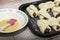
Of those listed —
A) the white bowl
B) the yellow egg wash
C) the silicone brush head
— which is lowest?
the yellow egg wash

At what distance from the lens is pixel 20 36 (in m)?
0.81

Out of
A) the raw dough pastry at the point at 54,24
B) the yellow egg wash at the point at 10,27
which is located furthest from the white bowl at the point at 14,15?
the raw dough pastry at the point at 54,24

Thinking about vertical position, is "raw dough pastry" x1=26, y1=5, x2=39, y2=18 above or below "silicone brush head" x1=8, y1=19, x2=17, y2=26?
above

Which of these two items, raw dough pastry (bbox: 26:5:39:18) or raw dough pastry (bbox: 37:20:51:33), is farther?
raw dough pastry (bbox: 26:5:39:18)

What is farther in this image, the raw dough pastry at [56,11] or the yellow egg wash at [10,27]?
the raw dough pastry at [56,11]

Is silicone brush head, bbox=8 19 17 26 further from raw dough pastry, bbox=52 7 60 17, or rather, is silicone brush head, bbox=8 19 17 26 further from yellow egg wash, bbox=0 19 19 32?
raw dough pastry, bbox=52 7 60 17

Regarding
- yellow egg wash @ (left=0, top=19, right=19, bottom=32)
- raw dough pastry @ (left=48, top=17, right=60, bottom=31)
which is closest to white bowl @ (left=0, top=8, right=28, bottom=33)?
yellow egg wash @ (left=0, top=19, right=19, bottom=32)

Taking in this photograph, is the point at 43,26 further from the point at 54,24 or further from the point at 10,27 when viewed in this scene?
the point at 10,27

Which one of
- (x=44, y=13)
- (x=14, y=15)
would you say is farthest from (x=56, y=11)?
(x=14, y=15)

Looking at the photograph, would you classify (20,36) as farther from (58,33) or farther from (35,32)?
(58,33)

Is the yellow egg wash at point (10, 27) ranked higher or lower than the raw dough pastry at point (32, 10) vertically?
lower

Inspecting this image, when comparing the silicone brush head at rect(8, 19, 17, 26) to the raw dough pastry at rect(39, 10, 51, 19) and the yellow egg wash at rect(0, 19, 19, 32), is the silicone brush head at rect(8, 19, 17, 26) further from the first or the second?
the raw dough pastry at rect(39, 10, 51, 19)

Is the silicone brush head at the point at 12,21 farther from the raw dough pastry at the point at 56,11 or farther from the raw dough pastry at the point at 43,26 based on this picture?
the raw dough pastry at the point at 56,11

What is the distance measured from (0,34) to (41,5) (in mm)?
359
